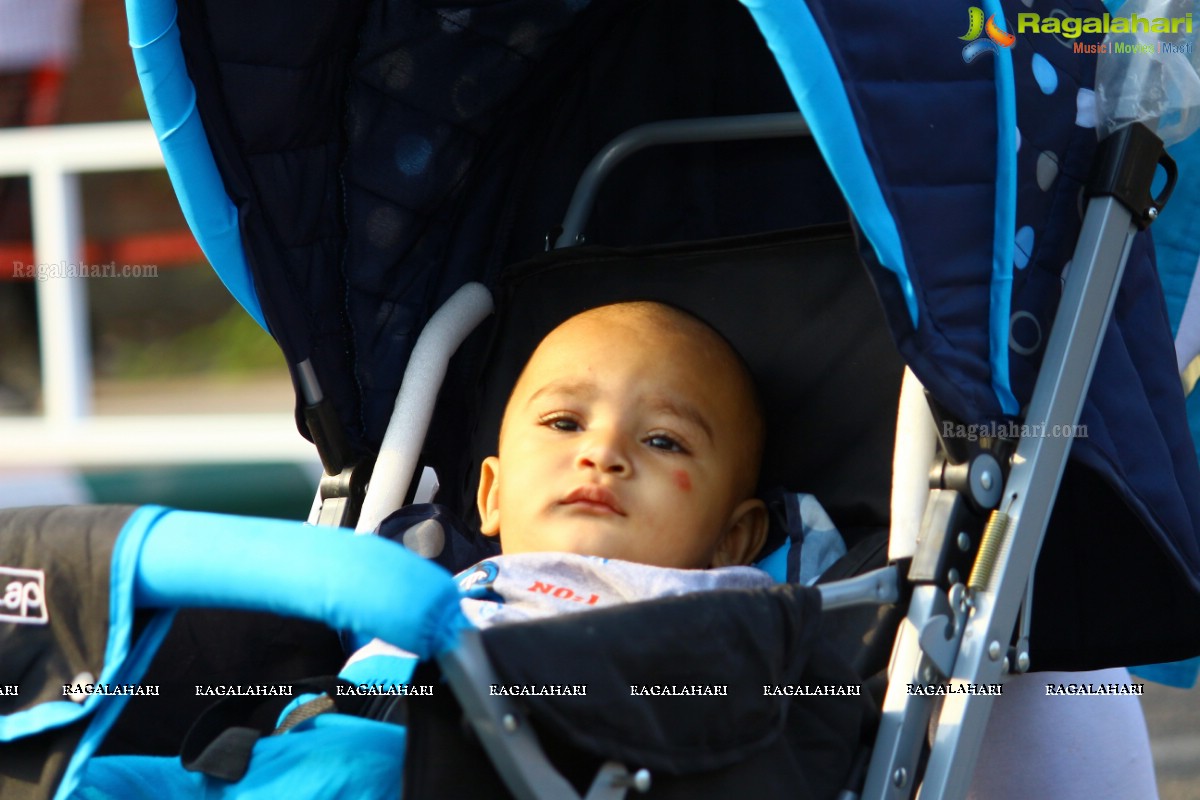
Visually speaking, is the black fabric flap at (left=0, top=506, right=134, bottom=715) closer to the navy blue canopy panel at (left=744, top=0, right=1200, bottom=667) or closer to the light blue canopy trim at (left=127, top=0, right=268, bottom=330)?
the light blue canopy trim at (left=127, top=0, right=268, bottom=330)

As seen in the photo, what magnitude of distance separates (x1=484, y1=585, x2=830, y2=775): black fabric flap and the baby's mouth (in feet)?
1.31

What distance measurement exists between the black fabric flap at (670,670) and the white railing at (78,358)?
3.01 meters

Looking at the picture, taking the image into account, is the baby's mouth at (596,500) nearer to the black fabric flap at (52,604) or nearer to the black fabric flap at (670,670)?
the black fabric flap at (670,670)

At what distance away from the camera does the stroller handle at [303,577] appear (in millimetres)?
1026

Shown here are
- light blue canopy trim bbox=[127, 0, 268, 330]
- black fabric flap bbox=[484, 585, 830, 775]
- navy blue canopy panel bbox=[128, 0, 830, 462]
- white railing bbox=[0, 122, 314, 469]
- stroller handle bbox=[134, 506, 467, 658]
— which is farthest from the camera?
white railing bbox=[0, 122, 314, 469]

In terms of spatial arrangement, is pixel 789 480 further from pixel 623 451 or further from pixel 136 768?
pixel 136 768

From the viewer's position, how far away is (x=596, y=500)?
5.53ft

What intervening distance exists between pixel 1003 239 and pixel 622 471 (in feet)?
1.70

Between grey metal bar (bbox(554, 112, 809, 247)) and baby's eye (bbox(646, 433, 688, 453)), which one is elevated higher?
grey metal bar (bbox(554, 112, 809, 247))

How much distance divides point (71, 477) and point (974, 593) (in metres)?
3.66

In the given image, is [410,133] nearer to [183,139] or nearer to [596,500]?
[183,139]

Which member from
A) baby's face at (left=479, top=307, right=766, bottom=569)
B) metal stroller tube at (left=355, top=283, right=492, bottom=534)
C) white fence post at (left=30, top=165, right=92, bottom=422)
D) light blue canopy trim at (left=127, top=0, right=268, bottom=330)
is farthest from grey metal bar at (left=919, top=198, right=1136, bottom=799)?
white fence post at (left=30, top=165, right=92, bottom=422)

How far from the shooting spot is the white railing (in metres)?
4.03

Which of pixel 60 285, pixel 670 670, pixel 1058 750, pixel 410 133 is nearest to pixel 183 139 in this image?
pixel 410 133
